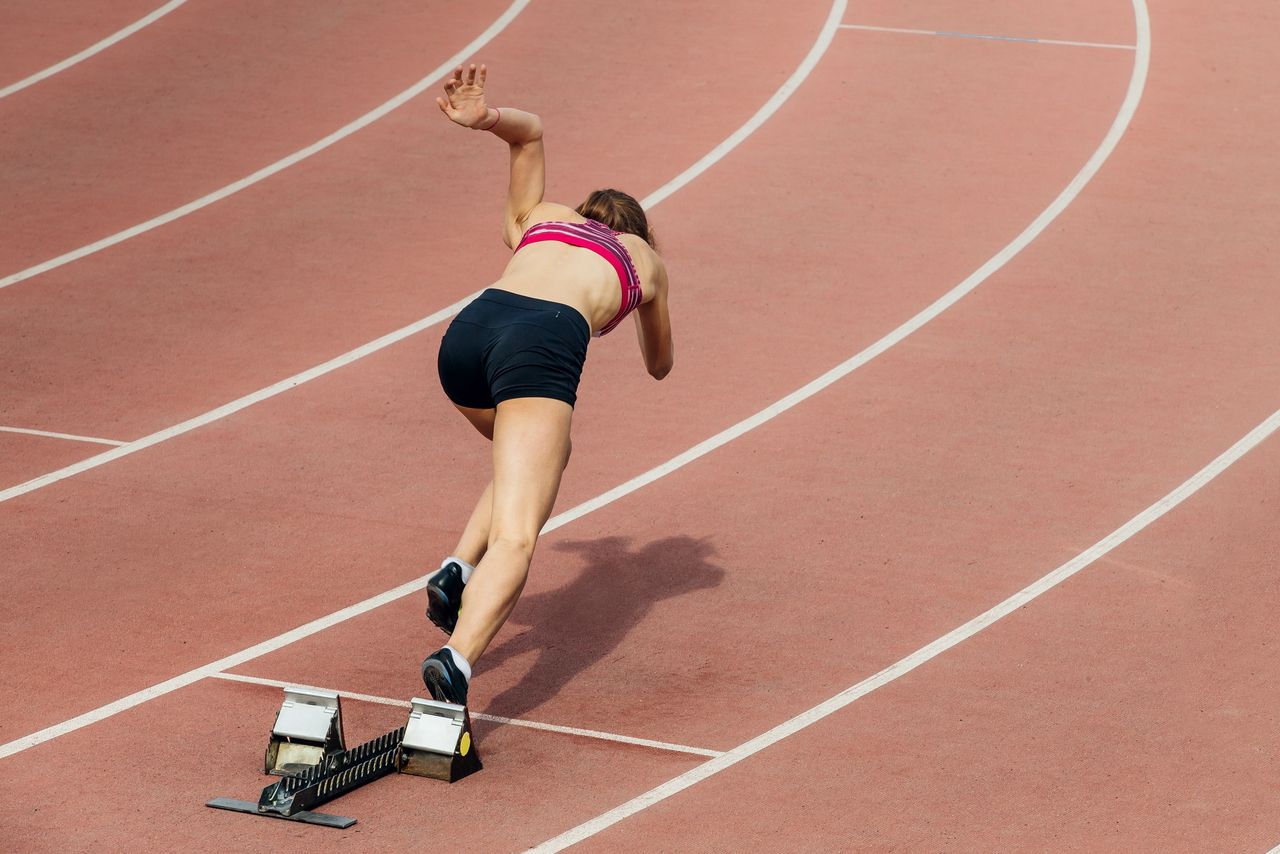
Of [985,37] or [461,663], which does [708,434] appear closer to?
[461,663]

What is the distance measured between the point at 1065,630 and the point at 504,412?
2.55 meters

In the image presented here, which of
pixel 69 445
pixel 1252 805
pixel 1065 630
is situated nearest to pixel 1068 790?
pixel 1252 805

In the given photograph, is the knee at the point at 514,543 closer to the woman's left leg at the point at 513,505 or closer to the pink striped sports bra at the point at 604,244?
the woman's left leg at the point at 513,505

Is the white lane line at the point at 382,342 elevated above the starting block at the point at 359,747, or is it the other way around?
the white lane line at the point at 382,342

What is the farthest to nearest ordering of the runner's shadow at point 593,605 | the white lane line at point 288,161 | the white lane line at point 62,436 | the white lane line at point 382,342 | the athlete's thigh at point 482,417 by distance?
the white lane line at point 288,161
the white lane line at point 62,436
the white lane line at point 382,342
the runner's shadow at point 593,605
the athlete's thigh at point 482,417

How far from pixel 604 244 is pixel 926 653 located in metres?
2.01

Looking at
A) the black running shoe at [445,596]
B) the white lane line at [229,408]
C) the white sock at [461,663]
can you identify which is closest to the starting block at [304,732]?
the white sock at [461,663]

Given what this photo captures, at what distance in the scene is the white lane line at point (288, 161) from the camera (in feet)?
34.0

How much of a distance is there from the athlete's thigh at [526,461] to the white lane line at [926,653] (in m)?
0.91

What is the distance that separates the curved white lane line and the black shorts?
51.1 inches

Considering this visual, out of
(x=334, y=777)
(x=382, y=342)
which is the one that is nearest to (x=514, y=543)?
(x=334, y=777)

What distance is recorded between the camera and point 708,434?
8.46 metres

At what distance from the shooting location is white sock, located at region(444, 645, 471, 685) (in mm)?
5105

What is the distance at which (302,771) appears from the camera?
510cm
